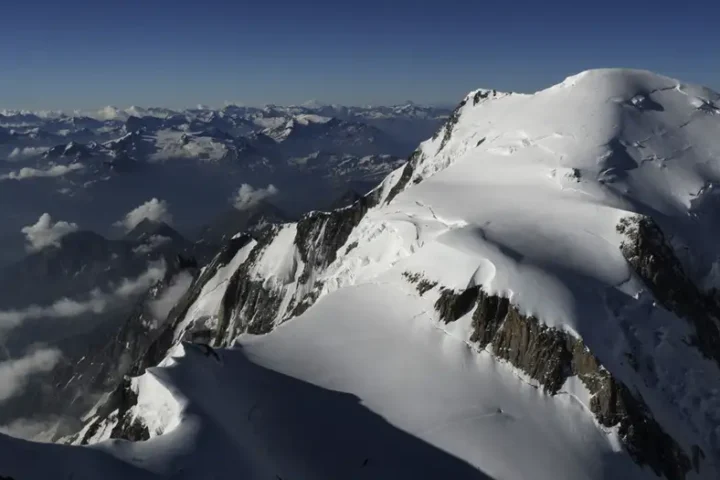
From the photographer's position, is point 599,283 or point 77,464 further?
point 599,283

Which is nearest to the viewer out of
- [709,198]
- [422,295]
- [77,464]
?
[77,464]

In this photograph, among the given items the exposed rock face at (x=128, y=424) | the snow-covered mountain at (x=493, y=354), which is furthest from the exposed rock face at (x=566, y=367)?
the exposed rock face at (x=128, y=424)

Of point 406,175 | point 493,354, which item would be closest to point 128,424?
point 493,354

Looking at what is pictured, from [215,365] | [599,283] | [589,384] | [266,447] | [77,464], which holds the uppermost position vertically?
[599,283]

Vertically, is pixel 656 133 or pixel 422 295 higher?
pixel 656 133

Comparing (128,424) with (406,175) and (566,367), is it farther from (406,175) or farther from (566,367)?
(406,175)

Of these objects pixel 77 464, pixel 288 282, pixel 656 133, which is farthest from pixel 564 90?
pixel 77 464

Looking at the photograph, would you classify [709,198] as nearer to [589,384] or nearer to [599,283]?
[599,283]

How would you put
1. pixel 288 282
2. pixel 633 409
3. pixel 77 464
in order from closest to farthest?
1. pixel 77 464
2. pixel 633 409
3. pixel 288 282
